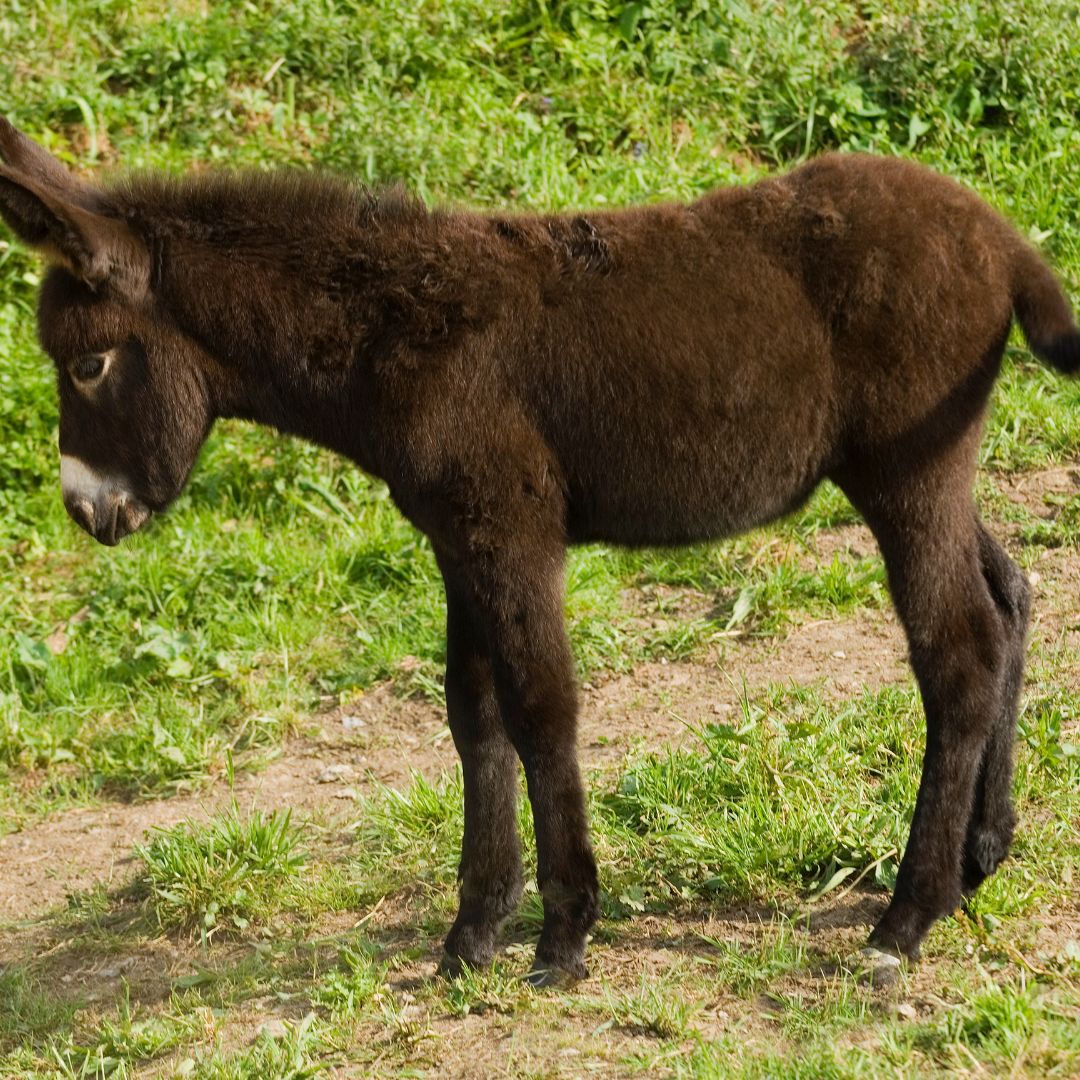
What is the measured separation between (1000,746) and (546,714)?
1385mm

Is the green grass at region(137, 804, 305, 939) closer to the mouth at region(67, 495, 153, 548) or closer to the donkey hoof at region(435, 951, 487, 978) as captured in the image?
the donkey hoof at region(435, 951, 487, 978)

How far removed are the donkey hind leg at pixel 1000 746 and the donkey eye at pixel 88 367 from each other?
8.64ft

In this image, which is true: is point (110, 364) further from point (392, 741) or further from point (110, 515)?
point (392, 741)

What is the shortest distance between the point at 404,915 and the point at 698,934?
1.01 meters

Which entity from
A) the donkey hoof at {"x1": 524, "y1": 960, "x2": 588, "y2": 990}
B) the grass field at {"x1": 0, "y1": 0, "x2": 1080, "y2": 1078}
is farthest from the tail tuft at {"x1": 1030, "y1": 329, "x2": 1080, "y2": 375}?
the donkey hoof at {"x1": 524, "y1": 960, "x2": 588, "y2": 990}

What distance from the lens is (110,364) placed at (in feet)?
14.9

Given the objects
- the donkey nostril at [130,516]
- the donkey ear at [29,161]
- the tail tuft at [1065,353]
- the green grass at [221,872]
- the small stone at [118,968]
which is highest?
the donkey ear at [29,161]

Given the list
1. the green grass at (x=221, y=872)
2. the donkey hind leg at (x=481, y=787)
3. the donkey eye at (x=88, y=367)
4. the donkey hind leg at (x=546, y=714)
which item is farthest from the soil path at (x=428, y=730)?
the donkey eye at (x=88, y=367)

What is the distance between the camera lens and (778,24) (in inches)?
348

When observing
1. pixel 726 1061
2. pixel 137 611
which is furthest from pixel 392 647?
pixel 726 1061

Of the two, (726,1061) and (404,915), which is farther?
(404,915)

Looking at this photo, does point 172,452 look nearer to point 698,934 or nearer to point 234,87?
point 698,934

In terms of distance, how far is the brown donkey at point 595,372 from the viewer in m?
4.31

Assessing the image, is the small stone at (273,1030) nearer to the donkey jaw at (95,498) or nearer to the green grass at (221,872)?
the green grass at (221,872)
